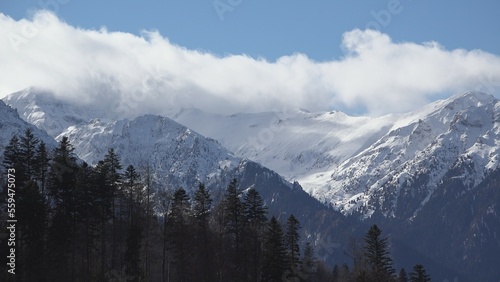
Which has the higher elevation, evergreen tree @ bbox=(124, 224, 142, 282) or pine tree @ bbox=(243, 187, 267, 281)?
pine tree @ bbox=(243, 187, 267, 281)

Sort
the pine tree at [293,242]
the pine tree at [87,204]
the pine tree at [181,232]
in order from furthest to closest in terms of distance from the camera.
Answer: the pine tree at [293,242], the pine tree at [181,232], the pine tree at [87,204]

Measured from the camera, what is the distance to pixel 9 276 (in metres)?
71.8

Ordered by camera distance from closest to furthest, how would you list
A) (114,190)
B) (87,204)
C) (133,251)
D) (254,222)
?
(87,204)
(133,251)
(114,190)
(254,222)

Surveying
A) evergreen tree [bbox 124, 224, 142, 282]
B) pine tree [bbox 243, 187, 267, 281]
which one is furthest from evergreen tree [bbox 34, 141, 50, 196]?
pine tree [bbox 243, 187, 267, 281]

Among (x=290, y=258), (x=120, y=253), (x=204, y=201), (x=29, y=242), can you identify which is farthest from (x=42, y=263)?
(x=290, y=258)

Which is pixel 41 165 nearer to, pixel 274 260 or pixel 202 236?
pixel 202 236

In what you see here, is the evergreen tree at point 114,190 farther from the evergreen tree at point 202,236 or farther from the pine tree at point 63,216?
the evergreen tree at point 202,236

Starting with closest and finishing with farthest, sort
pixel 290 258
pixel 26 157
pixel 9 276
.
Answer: pixel 9 276 < pixel 26 157 < pixel 290 258

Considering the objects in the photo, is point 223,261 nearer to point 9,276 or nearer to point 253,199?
point 253,199

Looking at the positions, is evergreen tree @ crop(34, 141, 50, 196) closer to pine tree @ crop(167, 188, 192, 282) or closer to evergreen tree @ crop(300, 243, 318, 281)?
pine tree @ crop(167, 188, 192, 282)

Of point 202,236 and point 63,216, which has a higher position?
point 63,216

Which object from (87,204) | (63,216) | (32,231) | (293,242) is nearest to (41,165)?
(87,204)

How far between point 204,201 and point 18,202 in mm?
25776

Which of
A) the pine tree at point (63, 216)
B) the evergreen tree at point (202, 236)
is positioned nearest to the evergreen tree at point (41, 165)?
the pine tree at point (63, 216)
